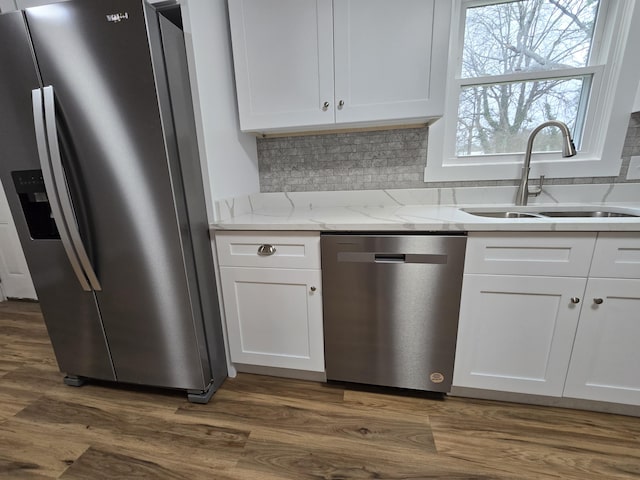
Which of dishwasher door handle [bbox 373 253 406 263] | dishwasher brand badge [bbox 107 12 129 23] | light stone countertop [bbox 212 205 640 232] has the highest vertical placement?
dishwasher brand badge [bbox 107 12 129 23]

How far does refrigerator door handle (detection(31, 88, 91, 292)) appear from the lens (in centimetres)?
105

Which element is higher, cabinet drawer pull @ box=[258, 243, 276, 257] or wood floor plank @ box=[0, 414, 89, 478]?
cabinet drawer pull @ box=[258, 243, 276, 257]

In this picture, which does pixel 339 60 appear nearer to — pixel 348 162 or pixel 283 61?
pixel 283 61

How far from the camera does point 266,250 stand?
132 centimetres

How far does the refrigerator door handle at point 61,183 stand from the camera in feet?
3.44

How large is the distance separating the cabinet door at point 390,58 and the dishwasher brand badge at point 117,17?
837mm

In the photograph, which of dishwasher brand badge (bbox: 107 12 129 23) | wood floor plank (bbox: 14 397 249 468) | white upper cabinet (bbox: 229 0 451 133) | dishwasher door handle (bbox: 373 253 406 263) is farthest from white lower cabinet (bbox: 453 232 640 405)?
dishwasher brand badge (bbox: 107 12 129 23)

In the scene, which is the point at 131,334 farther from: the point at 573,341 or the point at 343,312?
the point at 573,341

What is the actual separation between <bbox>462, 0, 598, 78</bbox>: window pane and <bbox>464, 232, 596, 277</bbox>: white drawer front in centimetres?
106

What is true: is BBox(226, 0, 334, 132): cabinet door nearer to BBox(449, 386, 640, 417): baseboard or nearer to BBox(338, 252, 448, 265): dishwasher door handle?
BBox(338, 252, 448, 265): dishwasher door handle

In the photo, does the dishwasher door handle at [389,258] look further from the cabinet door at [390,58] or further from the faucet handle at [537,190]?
the faucet handle at [537,190]

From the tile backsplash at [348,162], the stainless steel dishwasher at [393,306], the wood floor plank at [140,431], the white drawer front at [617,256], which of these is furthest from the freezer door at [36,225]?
the white drawer front at [617,256]

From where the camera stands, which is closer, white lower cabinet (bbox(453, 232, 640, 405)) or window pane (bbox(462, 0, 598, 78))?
white lower cabinet (bbox(453, 232, 640, 405))

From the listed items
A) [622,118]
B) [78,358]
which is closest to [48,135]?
[78,358]
